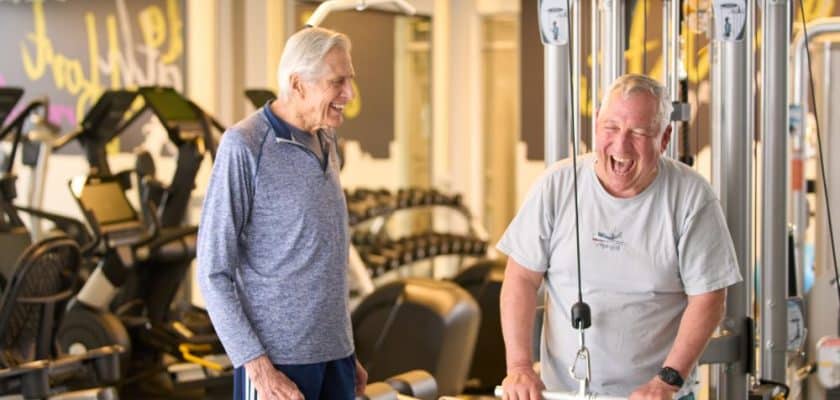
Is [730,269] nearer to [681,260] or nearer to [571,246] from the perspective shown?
[681,260]

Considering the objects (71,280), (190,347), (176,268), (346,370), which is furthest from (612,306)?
(176,268)

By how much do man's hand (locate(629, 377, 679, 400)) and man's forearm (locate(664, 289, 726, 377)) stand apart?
0.05 m

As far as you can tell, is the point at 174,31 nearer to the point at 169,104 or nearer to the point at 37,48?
the point at 37,48

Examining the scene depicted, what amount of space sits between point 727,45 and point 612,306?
963 mm

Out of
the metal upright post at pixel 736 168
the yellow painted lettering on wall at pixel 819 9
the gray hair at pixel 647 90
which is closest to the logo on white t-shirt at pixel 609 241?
the gray hair at pixel 647 90

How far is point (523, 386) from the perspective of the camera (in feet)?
7.09

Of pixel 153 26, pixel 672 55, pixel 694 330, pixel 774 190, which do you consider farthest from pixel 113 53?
pixel 694 330

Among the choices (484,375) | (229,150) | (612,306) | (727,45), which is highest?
(727,45)

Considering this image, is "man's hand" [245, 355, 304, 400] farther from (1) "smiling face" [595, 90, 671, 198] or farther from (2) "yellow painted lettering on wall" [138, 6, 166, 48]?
(2) "yellow painted lettering on wall" [138, 6, 166, 48]

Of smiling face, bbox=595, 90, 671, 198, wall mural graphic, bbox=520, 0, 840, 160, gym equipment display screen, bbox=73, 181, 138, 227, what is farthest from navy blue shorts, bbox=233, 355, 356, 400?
gym equipment display screen, bbox=73, 181, 138, 227

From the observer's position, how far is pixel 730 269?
7.30 ft

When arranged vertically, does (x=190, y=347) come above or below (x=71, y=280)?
below

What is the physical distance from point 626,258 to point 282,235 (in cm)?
69

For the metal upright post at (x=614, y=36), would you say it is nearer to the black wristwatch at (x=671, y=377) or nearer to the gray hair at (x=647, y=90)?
the gray hair at (x=647, y=90)
